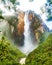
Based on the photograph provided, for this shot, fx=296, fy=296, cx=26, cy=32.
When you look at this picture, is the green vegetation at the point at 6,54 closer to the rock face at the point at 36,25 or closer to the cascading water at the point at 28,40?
the cascading water at the point at 28,40

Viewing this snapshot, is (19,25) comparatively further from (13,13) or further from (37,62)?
(37,62)

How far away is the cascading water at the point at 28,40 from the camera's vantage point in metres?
11.3

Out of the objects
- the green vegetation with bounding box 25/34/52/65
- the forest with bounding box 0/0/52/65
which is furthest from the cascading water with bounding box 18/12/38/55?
the green vegetation with bounding box 25/34/52/65

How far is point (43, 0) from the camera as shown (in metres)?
11.5

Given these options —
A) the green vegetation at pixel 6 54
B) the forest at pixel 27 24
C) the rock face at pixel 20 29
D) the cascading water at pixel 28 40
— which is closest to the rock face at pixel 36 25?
the forest at pixel 27 24

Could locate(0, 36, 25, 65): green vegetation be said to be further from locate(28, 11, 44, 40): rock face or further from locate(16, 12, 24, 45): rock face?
locate(28, 11, 44, 40): rock face

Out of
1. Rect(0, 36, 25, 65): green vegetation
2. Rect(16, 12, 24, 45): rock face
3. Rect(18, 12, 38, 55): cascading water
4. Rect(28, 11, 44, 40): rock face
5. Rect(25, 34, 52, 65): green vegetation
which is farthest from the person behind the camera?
Rect(16, 12, 24, 45): rock face

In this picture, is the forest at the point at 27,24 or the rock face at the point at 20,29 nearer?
the forest at the point at 27,24

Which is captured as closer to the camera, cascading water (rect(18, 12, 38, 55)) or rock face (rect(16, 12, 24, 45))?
cascading water (rect(18, 12, 38, 55))

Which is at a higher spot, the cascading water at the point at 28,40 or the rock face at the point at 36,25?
the rock face at the point at 36,25

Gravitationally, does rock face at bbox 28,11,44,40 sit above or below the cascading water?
above

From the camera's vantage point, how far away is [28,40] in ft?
38.9

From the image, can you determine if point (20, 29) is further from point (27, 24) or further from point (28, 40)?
point (28, 40)

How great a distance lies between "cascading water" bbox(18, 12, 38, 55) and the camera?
11.3 metres
